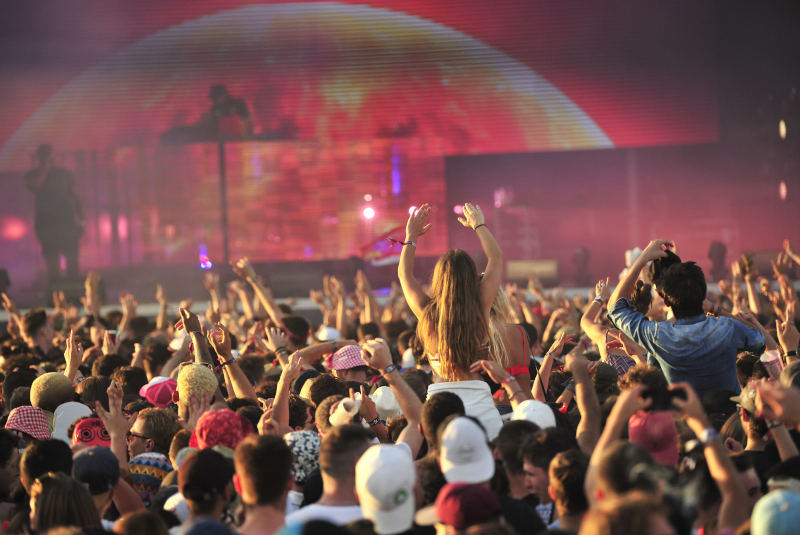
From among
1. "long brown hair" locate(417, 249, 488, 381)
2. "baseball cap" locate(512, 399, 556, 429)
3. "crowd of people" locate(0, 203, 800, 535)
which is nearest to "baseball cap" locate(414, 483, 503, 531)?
"crowd of people" locate(0, 203, 800, 535)

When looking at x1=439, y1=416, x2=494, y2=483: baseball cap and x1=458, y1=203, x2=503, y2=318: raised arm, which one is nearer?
x1=439, y1=416, x2=494, y2=483: baseball cap

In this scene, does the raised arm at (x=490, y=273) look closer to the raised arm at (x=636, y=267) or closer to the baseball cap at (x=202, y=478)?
the raised arm at (x=636, y=267)

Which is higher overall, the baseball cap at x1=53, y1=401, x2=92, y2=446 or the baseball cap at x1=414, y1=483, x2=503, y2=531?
the baseball cap at x1=414, y1=483, x2=503, y2=531

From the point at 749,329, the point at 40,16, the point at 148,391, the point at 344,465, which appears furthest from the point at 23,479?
the point at 40,16

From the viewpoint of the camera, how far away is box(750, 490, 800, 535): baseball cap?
86.3 inches

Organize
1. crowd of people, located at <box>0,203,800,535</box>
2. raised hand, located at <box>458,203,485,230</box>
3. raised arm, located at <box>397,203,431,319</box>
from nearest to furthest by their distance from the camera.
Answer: crowd of people, located at <box>0,203,800,535</box> → raised arm, located at <box>397,203,431,319</box> → raised hand, located at <box>458,203,485,230</box>

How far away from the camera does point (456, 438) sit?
9.00 ft

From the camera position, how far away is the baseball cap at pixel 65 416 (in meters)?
4.62

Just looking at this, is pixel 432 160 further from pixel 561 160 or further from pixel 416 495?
pixel 416 495

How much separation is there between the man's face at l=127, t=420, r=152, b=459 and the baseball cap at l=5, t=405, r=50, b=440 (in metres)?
0.47

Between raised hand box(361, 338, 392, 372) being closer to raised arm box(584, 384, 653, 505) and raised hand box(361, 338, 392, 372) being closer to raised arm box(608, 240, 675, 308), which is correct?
raised arm box(584, 384, 653, 505)

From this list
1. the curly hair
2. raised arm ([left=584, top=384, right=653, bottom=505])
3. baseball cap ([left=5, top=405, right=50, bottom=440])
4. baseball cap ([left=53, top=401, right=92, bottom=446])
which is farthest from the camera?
baseball cap ([left=53, top=401, right=92, bottom=446])

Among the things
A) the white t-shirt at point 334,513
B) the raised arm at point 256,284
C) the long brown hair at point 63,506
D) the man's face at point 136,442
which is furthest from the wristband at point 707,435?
the raised arm at point 256,284

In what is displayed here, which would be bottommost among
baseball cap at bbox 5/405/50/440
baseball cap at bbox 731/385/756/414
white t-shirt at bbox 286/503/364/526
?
baseball cap at bbox 5/405/50/440
